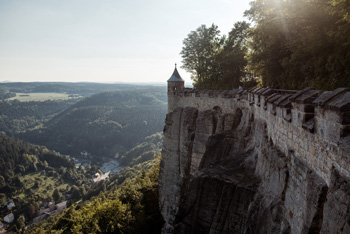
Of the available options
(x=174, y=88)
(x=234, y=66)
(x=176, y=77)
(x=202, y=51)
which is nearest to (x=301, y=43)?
(x=174, y=88)

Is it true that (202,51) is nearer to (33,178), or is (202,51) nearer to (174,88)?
(174,88)

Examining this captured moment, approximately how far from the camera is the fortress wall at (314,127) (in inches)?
217

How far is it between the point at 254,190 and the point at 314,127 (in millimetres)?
5240

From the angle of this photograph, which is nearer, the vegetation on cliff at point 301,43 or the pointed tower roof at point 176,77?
the vegetation on cliff at point 301,43

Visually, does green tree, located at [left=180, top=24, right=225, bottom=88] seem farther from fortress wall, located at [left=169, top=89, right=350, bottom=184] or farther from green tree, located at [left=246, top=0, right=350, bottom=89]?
fortress wall, located at [left=169, top=89, right=350, bottom=184]

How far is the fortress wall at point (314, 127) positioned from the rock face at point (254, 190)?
209 millimetres

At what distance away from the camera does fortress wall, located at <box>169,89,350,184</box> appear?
5504 mm

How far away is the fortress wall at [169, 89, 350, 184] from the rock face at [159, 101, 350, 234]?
0.21m

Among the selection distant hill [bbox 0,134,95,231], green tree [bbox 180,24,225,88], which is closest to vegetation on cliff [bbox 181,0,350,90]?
green tree [bbox 180,24,225,88]

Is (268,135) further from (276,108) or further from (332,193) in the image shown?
(332,193)

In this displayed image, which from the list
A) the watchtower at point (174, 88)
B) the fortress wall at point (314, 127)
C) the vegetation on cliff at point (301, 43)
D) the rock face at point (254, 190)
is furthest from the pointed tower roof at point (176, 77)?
the fortress wall at point (314, 127)

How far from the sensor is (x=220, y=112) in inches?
923

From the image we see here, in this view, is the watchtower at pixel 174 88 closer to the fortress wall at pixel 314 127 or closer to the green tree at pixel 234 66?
the green tree at pixel 234 66

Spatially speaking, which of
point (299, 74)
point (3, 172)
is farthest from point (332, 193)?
point (3, 172)
